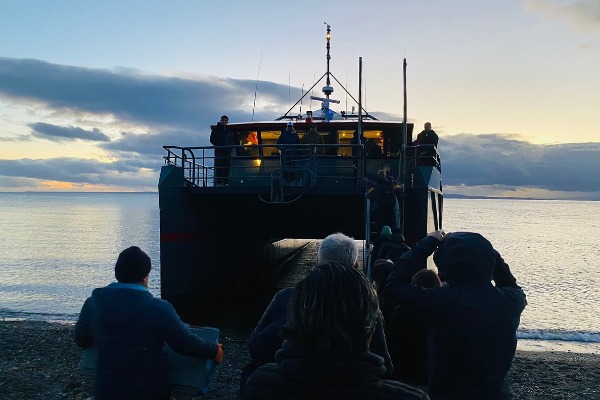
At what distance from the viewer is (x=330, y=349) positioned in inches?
59.9

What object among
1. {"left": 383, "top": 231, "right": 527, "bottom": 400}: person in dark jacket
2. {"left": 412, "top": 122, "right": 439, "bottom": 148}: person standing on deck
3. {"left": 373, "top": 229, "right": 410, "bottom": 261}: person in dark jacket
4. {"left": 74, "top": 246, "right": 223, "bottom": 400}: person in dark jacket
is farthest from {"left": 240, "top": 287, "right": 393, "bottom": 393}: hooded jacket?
{"left": 412, "top": 122, "right": 439, "bottom": 148}: person standing on deck

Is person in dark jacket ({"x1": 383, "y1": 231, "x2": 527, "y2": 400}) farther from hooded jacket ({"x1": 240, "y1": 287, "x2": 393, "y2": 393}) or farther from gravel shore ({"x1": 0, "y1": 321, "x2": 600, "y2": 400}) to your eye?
gravel shore ({"x1": 0, "y1": 321, "x2": 600, "y2": 400})

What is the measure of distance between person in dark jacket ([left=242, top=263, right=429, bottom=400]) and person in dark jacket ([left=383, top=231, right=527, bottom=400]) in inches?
37.0

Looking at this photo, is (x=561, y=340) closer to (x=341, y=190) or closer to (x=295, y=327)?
(x=341, y=190)

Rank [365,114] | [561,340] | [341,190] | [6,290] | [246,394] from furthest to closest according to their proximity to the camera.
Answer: [6,290] < [365,114] < [561,340] < [341,190] < [246,394]

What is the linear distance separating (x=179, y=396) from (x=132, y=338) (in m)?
3.47

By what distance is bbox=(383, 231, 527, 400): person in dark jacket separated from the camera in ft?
8.02

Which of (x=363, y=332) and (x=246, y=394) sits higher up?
(x=363, y=332)

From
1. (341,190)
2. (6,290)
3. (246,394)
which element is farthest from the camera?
(6,290)

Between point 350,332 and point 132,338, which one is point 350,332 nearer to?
point 350,332

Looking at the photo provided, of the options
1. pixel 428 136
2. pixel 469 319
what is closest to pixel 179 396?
pixel 469 319

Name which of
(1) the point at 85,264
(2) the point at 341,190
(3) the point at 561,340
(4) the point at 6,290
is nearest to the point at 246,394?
(2) the point at 341,190

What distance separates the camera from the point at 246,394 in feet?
5.46

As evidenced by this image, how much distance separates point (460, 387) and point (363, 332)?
3.95 feet
